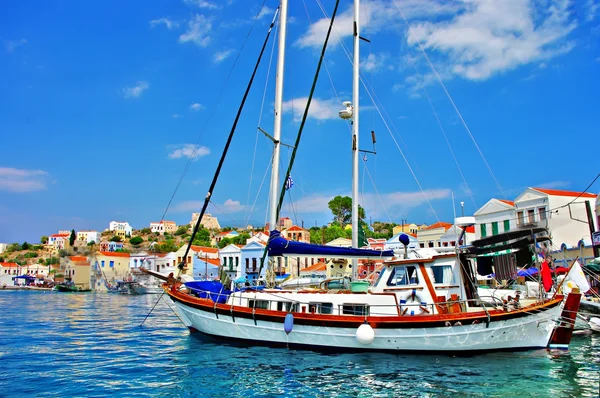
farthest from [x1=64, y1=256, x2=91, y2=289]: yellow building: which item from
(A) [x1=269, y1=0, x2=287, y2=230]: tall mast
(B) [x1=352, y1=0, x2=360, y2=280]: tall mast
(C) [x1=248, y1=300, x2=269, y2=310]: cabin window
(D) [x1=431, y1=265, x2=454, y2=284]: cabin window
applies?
(D) [x1=431, y1=265, x2=454, y2=284]: cabin window

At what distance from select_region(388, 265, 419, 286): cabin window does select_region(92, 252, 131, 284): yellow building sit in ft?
274

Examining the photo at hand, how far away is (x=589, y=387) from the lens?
1116cm

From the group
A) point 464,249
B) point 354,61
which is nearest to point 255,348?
point 464,249

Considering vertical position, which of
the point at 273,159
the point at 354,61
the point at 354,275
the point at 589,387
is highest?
the point at 354,61

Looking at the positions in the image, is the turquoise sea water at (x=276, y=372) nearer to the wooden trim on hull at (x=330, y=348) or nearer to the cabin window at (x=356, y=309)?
the wooden trim on hull at (x=330, y=348)

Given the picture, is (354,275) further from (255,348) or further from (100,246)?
(100,246)

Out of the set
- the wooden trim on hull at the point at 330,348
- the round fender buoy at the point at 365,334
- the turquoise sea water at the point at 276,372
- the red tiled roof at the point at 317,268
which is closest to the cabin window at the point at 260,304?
the wooden trim on hull at the point at 330,348

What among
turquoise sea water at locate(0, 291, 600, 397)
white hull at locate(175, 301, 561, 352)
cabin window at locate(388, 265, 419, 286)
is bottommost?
turquoise sea water at locate(0, 291, 600, 397)

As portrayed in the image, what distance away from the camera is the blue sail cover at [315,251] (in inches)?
693

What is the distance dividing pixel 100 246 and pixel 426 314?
176231 mm

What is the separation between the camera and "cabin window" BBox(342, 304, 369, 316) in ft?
50.8

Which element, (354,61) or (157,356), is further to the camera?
(354,61)

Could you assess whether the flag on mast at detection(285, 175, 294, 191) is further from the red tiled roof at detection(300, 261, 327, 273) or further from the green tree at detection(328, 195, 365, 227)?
the green tree at detection(328, 195, 365, 227)

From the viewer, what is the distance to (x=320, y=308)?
15.9 metres
